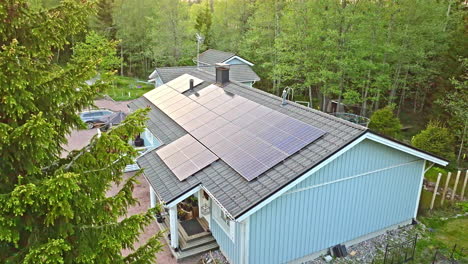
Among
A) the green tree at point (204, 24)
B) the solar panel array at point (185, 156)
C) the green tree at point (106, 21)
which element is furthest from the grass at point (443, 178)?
the green tree at point (106, 21)

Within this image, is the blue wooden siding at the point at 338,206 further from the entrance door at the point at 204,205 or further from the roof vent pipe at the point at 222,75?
the roof vent pipe at the point at 222,75

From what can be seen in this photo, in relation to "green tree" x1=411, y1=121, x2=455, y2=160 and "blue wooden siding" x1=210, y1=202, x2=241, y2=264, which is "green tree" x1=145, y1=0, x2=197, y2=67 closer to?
"green tree" x1=411, y1=121, x2=455, y2=160

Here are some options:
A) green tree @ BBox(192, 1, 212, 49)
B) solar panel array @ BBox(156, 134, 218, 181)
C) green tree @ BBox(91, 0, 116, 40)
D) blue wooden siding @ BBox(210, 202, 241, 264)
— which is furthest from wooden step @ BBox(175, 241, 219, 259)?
green tree @ BBox(91, 0, 116, 40)

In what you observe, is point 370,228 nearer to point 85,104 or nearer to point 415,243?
point 415,243

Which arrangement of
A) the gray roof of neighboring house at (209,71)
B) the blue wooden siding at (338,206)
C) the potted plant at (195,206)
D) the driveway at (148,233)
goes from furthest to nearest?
the gray roof of neighboring house at (209,71), the potted plant at (195,206), the driveway at (148,233), the blue wooden siding at (338,206)

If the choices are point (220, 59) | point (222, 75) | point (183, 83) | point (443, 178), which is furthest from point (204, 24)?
point (443, 178)

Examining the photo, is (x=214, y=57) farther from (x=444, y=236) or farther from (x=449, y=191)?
(x=444, y=236)

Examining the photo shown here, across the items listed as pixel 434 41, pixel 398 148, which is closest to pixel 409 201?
pixel 398 148
